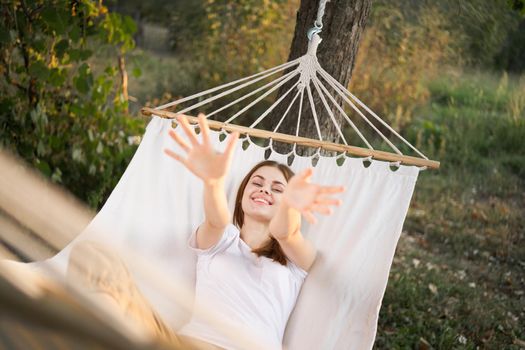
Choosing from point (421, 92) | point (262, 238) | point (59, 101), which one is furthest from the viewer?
point (421, 92)

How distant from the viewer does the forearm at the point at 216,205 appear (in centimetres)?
174

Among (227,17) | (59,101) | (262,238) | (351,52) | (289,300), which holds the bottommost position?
(289,300)

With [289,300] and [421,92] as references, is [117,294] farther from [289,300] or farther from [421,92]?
[421,92]

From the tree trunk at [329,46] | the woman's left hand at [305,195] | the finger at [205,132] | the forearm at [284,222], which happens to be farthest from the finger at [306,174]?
the tree trunk at [329,46]

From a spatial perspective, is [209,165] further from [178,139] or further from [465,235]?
[465,235]

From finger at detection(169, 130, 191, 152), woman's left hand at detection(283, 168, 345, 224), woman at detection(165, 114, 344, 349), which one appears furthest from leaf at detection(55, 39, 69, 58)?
woman's left hand at detection(283, 168, 345, 224)

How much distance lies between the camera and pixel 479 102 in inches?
201

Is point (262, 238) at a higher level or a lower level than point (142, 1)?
lower

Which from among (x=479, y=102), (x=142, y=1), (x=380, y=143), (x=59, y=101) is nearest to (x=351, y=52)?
(x=59, y=101)

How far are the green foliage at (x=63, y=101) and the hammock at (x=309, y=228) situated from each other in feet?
3.05

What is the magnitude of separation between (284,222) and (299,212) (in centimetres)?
5

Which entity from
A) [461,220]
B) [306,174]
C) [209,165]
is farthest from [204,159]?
[461,220]

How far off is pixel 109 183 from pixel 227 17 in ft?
8.23

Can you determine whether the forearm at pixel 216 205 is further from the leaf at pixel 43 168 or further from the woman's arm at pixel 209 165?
the leaf at pixel 43 168
